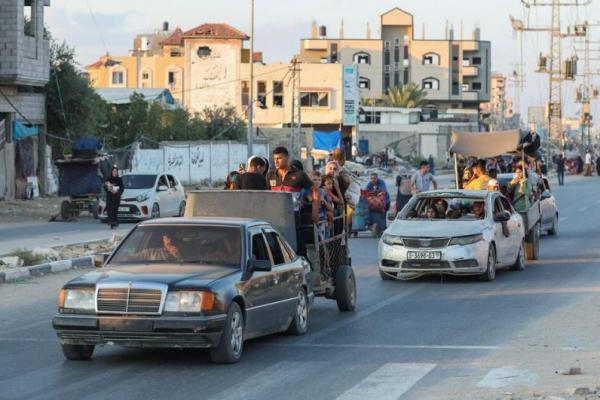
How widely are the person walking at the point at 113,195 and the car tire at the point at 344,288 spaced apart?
17814mm

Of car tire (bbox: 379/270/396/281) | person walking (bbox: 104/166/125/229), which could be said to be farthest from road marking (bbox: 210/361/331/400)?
person walking (bbox: 104/166/125/229)

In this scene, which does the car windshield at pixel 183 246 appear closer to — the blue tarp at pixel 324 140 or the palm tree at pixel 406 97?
the blue tarp at pixel 324 140

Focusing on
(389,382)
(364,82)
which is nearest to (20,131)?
(389,382)

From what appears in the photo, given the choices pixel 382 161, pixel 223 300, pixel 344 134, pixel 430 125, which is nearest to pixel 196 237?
pixel 223 300

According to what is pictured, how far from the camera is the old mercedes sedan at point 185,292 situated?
11156 mm

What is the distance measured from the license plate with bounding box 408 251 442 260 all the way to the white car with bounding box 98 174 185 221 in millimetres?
17764

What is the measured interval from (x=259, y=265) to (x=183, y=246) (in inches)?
29.9

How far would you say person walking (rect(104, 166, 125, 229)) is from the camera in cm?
3316

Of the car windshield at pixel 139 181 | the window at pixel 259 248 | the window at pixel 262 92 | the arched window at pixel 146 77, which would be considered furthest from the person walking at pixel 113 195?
the arched window at pixel 146 77

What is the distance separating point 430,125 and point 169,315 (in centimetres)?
10604

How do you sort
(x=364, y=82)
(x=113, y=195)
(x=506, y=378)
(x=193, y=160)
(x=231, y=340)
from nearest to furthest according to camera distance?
(x=506, y=378)
(x=231, y=340)
(x=113, y=195)
(x=193, y=160)
(x=364, y=82)

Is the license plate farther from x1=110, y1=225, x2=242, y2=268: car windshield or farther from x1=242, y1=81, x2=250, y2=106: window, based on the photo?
x1=242, y1=81, x2=250, y2=106: window

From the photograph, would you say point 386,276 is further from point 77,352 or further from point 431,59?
point 431,59

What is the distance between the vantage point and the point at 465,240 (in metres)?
19.7
